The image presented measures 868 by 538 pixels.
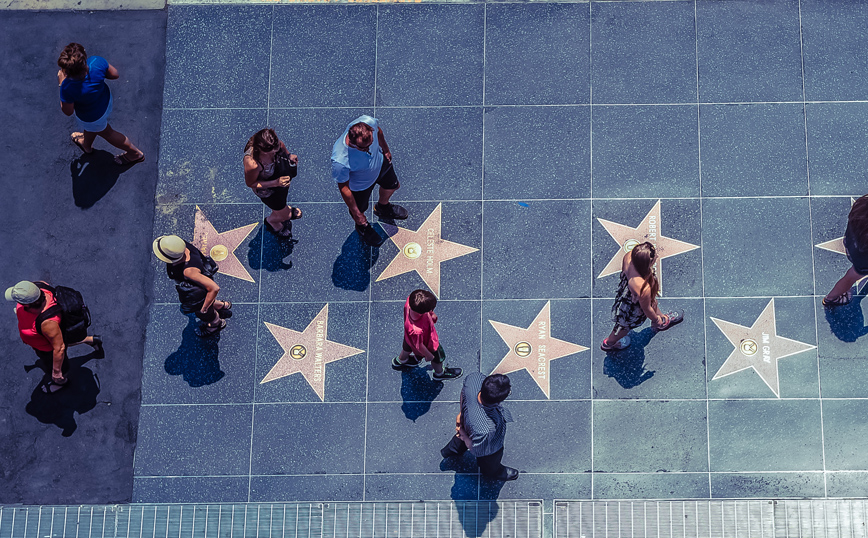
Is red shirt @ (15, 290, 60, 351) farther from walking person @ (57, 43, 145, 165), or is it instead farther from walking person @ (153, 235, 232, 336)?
walking person @ (57, 43, 145, 165)

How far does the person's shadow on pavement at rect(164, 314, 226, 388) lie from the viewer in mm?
7734

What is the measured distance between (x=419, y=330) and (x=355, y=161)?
66.7 inches

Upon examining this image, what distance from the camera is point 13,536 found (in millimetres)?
7367

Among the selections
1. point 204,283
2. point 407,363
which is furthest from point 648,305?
point 204,283

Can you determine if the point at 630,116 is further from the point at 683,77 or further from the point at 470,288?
the point at 470,288

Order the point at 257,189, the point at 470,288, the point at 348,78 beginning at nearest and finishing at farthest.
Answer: the point at 257,189
the point at 470,288
the point at 348,78

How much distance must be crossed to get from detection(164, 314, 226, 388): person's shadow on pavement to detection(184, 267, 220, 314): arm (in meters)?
0.81

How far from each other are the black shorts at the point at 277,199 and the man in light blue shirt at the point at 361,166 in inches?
23.9

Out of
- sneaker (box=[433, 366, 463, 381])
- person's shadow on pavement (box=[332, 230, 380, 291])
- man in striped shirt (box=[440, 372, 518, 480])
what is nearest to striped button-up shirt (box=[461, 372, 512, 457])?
man in striped shirt (box=[440, 372, 518, 480])

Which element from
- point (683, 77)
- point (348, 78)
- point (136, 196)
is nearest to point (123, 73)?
point (136, 196)

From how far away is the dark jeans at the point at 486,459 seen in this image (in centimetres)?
667

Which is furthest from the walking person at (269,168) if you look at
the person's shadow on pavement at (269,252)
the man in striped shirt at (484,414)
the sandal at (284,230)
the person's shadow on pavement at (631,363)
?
the person's shadow on pavement at (631,363)

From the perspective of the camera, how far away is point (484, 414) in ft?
20.0

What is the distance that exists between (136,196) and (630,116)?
18.6 feet
